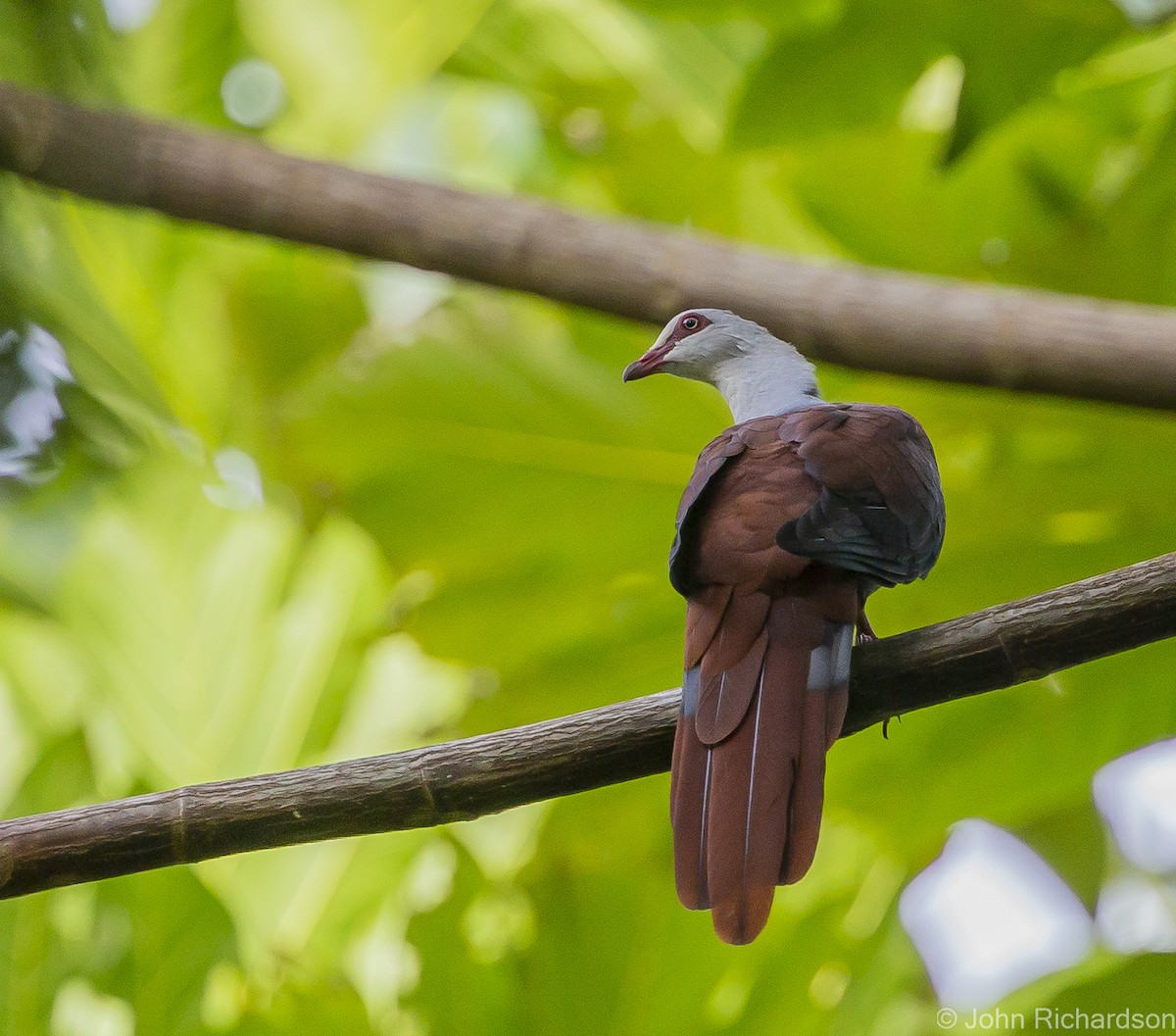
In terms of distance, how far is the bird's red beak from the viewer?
2.82 m

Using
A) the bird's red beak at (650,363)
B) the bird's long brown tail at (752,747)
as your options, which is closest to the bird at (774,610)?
the bird's long brown tail at (752,747)

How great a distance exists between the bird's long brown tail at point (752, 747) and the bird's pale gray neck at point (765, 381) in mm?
740

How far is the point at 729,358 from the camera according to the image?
9.43 ft

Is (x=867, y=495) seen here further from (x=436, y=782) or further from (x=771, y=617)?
(x=436, y=782)

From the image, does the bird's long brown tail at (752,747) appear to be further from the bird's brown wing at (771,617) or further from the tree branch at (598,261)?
the tree branch at (598,261)

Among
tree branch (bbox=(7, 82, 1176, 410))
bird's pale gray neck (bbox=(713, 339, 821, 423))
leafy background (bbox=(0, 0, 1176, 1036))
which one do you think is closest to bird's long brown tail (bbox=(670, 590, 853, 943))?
bird's pale gray neck (bbox=(713, 339, 821, 423))

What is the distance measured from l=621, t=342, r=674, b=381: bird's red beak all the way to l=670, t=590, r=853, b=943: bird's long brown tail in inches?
33.1

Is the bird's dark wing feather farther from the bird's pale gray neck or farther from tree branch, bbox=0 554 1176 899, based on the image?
the bird's pale gray neck

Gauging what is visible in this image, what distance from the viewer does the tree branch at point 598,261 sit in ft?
9.63

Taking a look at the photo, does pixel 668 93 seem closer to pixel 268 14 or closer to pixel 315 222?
pixel 268 14

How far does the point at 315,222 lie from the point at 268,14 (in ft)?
6.37

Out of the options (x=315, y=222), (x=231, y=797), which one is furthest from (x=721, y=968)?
(x=315, y=222)

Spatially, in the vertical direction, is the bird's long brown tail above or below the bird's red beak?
below

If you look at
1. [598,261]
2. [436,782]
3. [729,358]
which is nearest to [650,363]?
[729,358]
